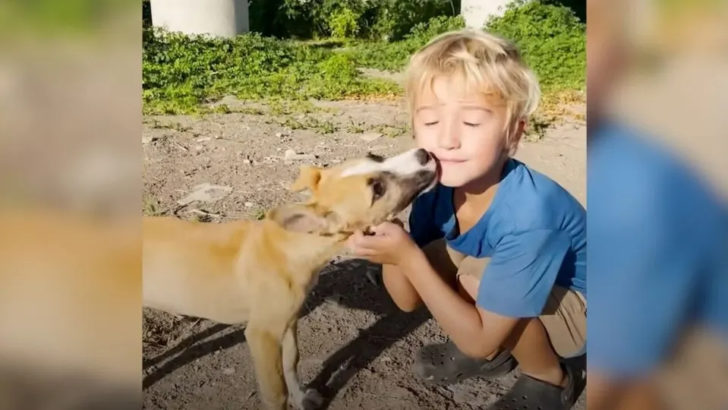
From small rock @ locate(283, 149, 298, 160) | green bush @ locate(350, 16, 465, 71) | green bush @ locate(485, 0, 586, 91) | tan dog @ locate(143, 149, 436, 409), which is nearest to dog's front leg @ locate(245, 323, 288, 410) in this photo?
tan dog @ locate(143, 149, 436, 409)

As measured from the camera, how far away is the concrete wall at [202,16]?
2.25 m

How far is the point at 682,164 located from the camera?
2105 millimetres

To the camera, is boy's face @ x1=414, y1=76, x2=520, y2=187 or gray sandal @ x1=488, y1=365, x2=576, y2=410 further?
gray sandal @ x1=488, y1=365, x2=576, y2=410

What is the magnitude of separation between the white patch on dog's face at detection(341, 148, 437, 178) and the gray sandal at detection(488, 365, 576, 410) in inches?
24.3

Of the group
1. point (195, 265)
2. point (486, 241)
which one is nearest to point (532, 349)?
point (486, 241)

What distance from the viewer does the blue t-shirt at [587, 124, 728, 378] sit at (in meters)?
2.11

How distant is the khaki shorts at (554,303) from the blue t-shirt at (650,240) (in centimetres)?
5

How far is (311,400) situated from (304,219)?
49cm

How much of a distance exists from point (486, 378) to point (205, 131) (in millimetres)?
987

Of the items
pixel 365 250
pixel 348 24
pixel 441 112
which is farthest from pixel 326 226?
pixel 348 24

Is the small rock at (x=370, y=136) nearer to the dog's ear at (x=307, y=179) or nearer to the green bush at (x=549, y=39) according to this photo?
the dog's ear at (x=307, y=179)

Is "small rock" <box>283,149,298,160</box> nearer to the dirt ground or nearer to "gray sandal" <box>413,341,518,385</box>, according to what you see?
the dirt ground

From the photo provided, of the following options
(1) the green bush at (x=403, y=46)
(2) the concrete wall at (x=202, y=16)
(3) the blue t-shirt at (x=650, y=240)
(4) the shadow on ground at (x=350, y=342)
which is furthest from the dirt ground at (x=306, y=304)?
(3) the blue t-shirt at (x=650, y=240)

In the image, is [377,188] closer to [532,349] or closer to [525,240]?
[525,240]
